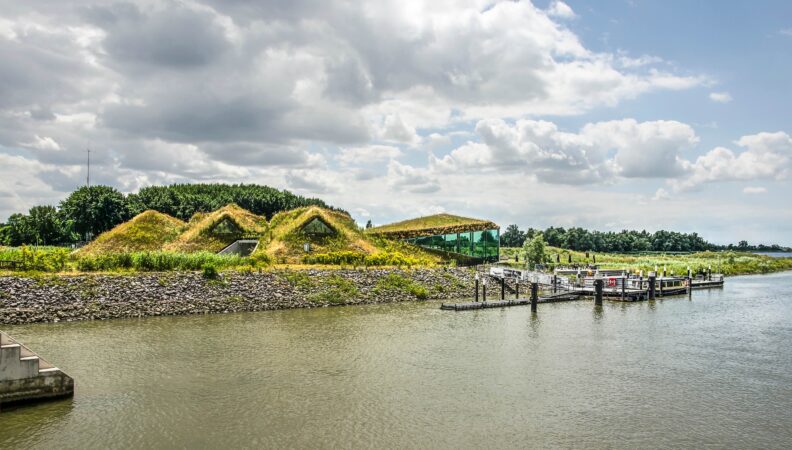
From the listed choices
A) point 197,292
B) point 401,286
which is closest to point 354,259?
point 401,286

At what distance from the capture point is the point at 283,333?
34531 millimetres

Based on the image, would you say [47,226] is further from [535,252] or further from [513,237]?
[513,237]

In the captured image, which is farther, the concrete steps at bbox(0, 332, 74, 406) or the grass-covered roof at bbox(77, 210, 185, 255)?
the grass-covered roof at bbox(77, 210, 185, 255)

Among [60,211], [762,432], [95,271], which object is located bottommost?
[762,432]

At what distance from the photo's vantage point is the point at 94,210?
89438mm

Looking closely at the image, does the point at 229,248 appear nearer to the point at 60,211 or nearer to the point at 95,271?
the point at 95,271

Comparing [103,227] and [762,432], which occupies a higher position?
[103,227]

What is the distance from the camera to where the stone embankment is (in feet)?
122

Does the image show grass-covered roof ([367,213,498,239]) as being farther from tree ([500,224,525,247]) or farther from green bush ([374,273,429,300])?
tree ([500,224,525,247])

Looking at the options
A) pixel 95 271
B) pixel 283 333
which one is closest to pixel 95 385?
pixel 283 333

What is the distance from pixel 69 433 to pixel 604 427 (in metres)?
17.0

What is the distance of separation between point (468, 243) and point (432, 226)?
5.38 m

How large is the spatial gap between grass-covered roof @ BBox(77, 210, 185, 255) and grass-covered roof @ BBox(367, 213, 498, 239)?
2595cm

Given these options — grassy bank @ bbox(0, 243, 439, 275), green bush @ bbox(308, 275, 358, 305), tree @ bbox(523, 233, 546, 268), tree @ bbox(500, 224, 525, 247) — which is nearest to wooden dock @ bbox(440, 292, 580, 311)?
green bush @ bbox(308, 275, 358, 305)
